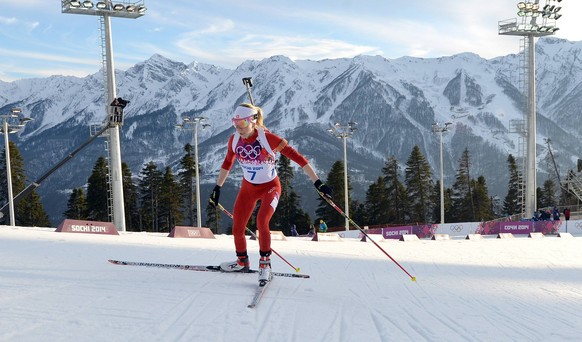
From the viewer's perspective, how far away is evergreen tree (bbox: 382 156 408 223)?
7133 centimetres

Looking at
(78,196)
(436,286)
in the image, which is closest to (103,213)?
(78,196)

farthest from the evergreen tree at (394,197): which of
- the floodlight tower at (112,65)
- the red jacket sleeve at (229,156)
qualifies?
the red jacket sleeve at (229,156)

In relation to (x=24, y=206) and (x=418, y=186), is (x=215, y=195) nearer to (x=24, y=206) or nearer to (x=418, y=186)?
(x=24, y=206)

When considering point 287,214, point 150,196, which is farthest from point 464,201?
point 150,196

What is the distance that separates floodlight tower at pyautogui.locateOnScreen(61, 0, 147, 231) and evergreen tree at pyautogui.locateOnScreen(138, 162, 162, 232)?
132 feet

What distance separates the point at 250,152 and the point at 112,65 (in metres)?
21.4

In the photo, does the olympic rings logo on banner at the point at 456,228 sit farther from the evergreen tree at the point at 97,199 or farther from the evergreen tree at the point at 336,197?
the evergreen tree at the point at 97,199

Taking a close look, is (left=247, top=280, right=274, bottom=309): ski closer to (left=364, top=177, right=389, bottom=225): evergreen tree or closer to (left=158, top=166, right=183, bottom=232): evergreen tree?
(left=158, top=166, right=183, bottom=232): evergreen tree

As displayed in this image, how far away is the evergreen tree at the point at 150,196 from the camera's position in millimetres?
67438

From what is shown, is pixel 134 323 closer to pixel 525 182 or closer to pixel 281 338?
pixel 281 338

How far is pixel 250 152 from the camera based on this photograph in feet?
23.8

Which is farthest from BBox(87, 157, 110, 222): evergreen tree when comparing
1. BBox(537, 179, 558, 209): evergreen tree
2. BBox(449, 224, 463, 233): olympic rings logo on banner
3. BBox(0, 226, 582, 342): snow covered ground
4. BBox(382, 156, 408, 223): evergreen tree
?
BBox(537, 179, 558, 209): evergreen tree

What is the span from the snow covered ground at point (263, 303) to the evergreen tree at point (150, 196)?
58428mm

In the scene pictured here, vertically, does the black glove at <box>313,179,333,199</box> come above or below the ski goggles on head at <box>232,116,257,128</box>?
below
